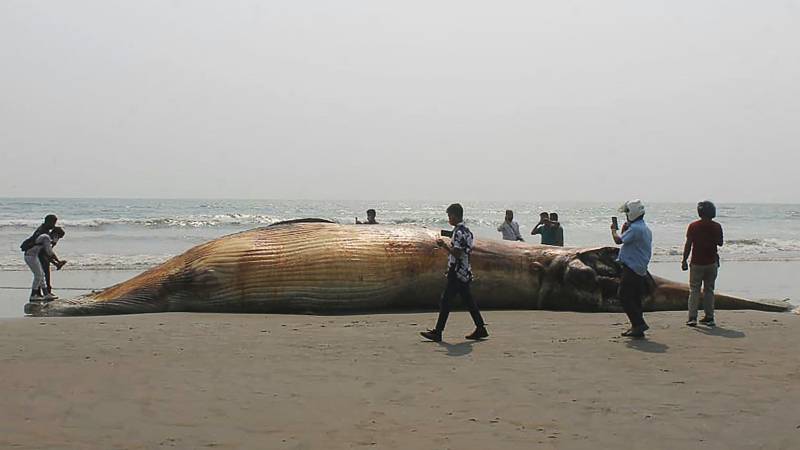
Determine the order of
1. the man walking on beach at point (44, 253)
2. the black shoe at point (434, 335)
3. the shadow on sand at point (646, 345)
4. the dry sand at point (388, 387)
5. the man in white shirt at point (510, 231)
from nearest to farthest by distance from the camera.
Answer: the dry sand at point (388, 387)
the shadow on sand at point (646, 345)
the black shoe at point (434, 335)
the man walking on beach at point (44, 253)
the man in white shirt at point (510, 231)

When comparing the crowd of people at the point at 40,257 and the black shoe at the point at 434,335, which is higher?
the crowd of people at the point at 40,257

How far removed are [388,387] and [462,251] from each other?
271 cm

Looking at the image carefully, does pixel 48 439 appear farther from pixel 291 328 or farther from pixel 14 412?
pixel 291 328

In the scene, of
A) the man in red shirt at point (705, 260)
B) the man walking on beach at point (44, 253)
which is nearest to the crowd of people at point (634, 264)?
the man in red shirt at point (705, 260)

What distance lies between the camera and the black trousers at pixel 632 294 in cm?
874

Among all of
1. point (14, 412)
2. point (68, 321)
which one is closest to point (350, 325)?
point (68, 321)

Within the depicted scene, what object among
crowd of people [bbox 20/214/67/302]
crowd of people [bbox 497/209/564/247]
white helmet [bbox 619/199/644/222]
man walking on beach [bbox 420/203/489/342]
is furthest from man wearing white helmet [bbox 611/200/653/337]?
crowd of people [bbox 20/214/67/302]

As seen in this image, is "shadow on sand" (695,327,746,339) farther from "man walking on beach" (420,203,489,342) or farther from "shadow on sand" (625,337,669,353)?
"man walking on beach" (420,203,489,342)

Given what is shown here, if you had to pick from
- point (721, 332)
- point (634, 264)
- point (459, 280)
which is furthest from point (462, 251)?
point (721, 332)

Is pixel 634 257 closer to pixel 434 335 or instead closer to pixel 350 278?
pixel 434 335

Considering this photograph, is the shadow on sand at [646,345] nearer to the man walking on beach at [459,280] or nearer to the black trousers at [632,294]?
the black trousers at [632,294]

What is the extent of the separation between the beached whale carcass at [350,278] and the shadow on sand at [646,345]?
103 inches

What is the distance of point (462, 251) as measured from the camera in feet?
28.2

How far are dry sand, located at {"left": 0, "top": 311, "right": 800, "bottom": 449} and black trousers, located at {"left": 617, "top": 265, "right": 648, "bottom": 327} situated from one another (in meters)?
0.32
